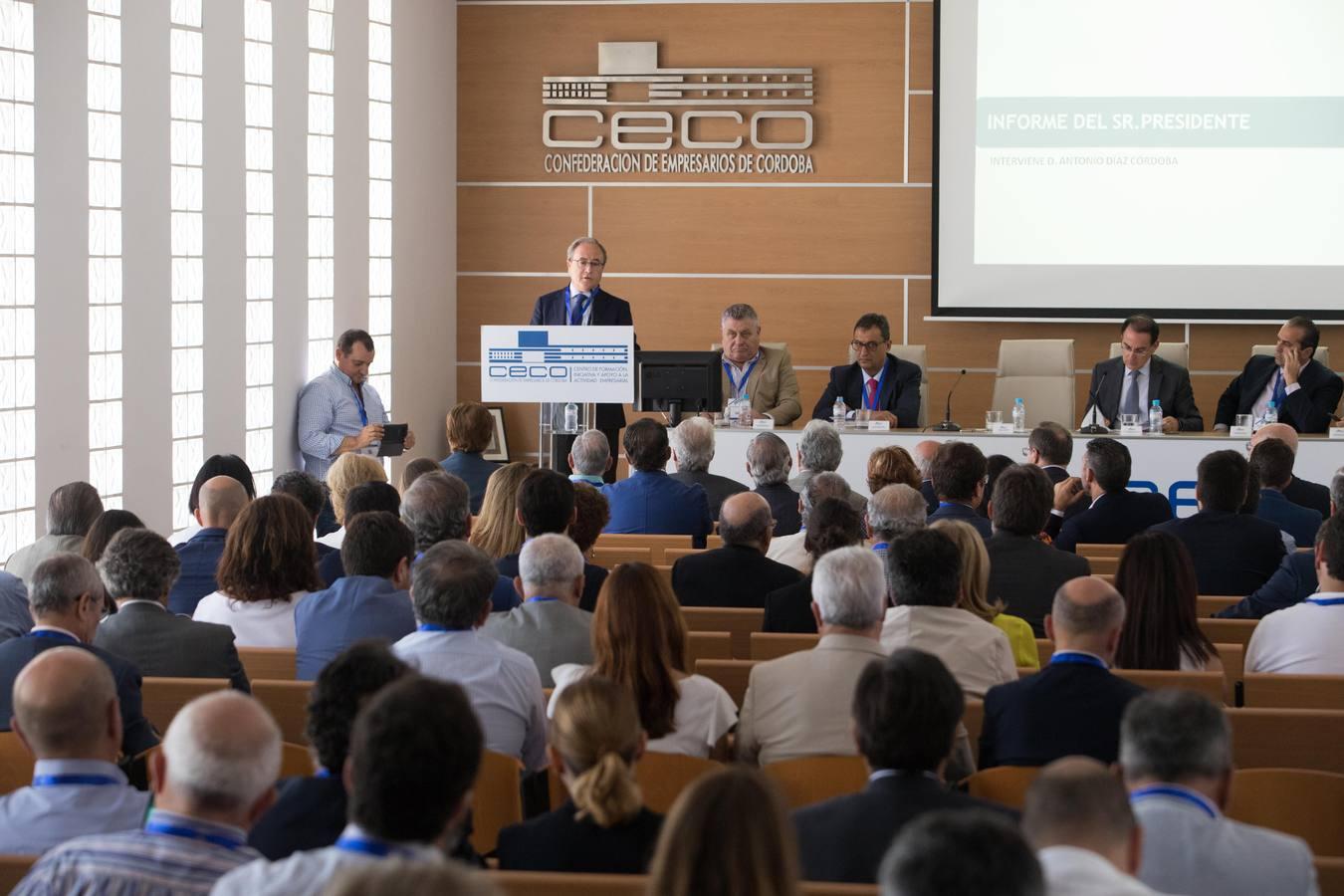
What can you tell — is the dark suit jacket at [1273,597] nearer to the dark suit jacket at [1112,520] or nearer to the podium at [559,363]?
the dark suit jacket at [1112,520]

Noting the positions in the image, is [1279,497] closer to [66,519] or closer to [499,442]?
[66,519]

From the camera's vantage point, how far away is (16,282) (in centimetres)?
664

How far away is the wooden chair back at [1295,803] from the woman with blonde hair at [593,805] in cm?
123

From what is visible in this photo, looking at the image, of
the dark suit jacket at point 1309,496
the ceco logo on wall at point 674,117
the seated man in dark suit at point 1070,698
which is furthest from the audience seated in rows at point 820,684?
the ceco logo on wall at point 674,117

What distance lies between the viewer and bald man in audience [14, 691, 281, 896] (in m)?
2.10

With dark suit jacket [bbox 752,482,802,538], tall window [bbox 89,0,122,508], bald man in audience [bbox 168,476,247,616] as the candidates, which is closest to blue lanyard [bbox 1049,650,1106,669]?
bald man in audience [bbox 168,476,247,616]

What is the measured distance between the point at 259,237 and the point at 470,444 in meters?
2.56

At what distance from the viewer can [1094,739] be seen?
3.21m

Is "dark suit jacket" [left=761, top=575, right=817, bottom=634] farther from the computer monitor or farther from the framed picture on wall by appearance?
the framed picture on wall

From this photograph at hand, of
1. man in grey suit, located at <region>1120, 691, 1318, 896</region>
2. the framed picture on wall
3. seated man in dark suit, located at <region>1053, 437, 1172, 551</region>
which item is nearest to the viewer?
man in grey suit, located at <region>1120, 691, 1318, 896</region>

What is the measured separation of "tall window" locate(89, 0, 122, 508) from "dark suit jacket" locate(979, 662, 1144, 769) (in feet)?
17.2

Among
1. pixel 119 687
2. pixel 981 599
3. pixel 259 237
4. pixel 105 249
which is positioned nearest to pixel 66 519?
pixel 119 687

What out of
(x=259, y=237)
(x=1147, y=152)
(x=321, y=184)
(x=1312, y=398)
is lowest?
(x=1312, y=398)

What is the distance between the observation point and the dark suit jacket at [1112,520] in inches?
244
